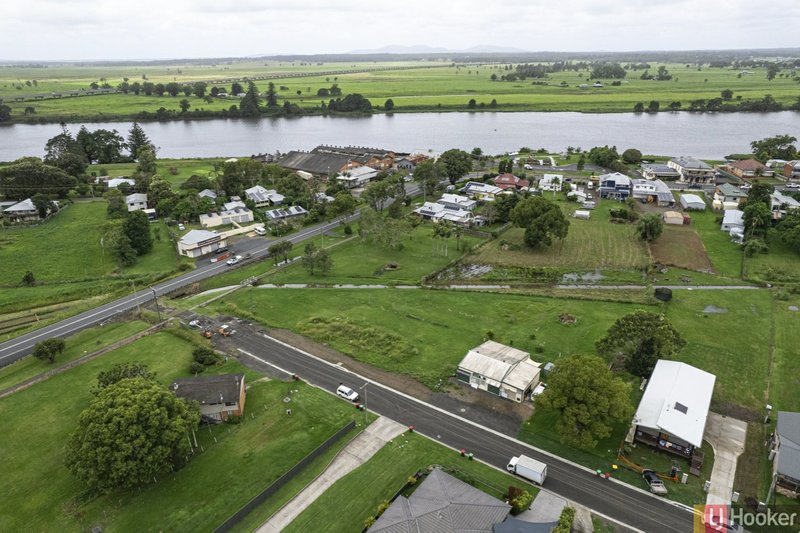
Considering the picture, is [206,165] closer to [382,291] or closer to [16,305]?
[16,305]

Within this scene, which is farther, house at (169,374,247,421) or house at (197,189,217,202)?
house at (197,189,217,202)

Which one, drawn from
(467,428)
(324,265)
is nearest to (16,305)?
(324,265)

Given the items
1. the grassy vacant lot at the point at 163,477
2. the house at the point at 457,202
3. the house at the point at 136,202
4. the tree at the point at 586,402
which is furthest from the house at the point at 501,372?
the house at the point at 136,202

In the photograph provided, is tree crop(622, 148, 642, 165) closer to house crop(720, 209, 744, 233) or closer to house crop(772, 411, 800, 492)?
house crop(720, 209, 744, 233)

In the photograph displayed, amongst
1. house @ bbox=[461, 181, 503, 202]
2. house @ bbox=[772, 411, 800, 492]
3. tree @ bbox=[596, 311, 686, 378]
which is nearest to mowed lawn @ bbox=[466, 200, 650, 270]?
house @ bbox=[461, 181, 503, 202]

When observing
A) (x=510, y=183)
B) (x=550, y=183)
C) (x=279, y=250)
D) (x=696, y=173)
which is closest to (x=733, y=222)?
(x=696, y=173)

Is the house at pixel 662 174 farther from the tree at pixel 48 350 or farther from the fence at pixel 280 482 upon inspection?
the tree at pixel 48 350
